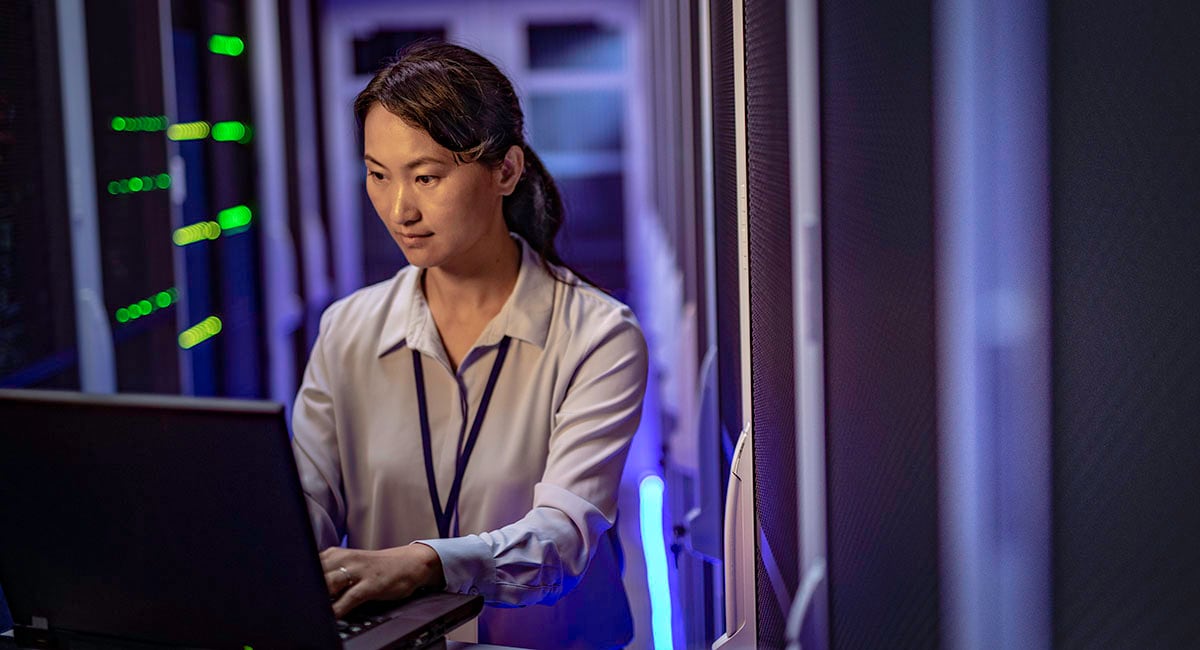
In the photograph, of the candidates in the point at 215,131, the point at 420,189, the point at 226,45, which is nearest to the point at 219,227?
the point at 215,131

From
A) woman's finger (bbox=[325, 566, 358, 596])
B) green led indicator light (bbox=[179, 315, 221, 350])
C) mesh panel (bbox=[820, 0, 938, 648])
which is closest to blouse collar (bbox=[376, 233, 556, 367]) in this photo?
woman's finger (bbox=[325, 566, 358, 596])

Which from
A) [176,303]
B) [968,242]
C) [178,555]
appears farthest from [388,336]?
[176,303]

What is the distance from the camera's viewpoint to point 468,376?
1.55 metres

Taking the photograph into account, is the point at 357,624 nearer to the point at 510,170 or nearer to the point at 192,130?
the point at 510,170

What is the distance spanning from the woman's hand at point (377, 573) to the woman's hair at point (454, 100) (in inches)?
20.1

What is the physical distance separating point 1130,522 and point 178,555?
0.76 meters

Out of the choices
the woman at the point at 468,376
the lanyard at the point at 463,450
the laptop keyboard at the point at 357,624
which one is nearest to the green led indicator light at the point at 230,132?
the woman at the point at 468,376

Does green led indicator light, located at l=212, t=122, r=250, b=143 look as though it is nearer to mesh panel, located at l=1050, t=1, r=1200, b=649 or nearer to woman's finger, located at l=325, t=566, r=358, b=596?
woman's finger, located at l=325, t=566, r=358, b=596

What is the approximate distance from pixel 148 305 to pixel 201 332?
871 mm

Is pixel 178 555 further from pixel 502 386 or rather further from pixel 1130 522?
pixel 1130 522

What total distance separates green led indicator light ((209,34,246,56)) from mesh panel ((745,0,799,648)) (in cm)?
348

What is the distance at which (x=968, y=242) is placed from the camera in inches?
20.5

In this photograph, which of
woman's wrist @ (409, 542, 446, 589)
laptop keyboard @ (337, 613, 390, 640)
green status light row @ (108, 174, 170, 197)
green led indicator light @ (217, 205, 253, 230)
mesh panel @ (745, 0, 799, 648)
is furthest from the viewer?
green led indicator light @ (217, 205, 253, 230)

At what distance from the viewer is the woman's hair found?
4.64ft
